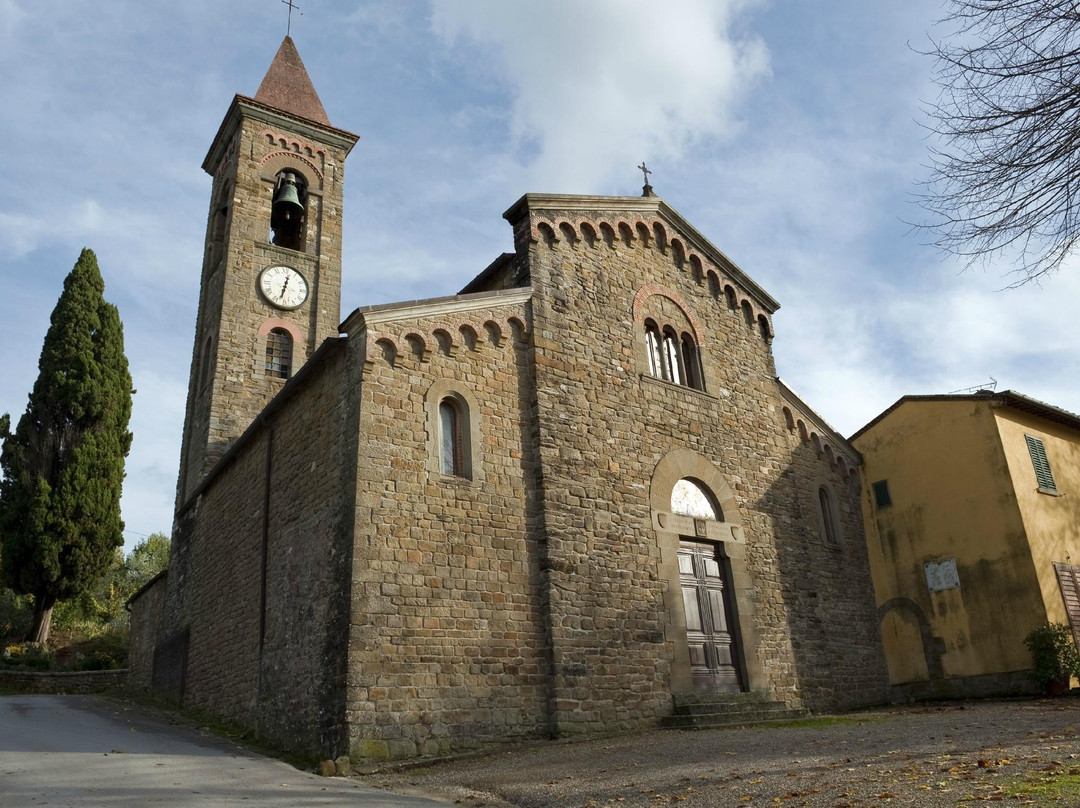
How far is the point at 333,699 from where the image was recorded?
9766mm

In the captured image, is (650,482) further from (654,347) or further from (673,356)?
(673,356)

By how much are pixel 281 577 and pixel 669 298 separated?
8498mm

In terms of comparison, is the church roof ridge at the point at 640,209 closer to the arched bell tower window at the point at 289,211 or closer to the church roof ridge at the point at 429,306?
the church roof ridge at the point at 429,306

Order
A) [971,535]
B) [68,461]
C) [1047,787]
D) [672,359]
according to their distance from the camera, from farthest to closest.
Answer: [68,461]
[971,535]
[672,359]
[1047,787]

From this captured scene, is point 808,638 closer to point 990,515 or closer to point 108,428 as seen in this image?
point 990,515

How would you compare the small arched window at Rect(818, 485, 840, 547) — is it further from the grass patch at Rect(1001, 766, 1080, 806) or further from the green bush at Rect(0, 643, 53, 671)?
the green bush at Rect(0, 643, 53, 671)

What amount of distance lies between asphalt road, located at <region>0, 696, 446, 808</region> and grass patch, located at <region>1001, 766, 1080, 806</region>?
434 centimetres

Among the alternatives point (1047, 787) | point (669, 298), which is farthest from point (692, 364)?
point (1047, 787)

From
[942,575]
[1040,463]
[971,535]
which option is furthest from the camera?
[1040,463]

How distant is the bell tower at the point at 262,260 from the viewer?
65.4 feet

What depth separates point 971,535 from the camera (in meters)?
15.9

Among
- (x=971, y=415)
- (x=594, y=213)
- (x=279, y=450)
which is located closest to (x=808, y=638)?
(x=971, y=415)

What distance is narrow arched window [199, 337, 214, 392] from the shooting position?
2053 centimetres

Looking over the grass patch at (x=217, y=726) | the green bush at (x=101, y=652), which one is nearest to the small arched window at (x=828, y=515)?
the grass patch at (x=217, y=726)
